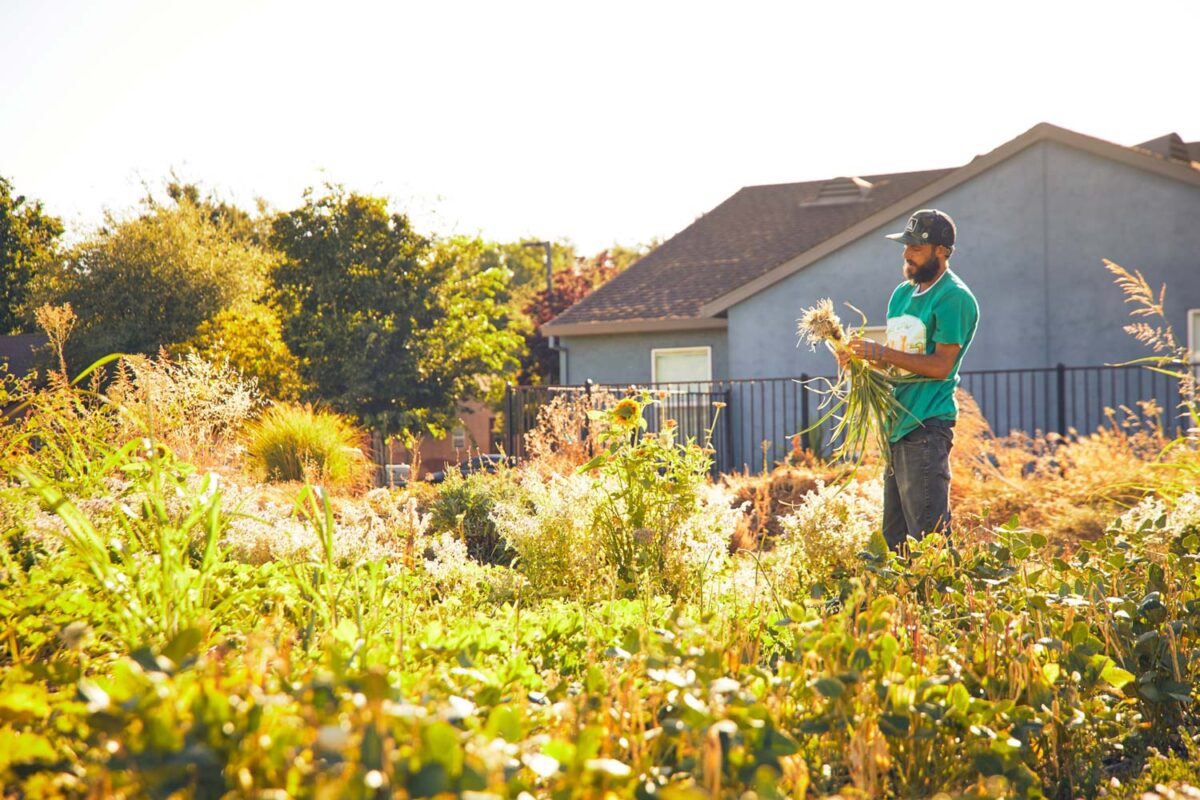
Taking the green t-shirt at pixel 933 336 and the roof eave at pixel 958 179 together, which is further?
the roof eave at pixel 958 179

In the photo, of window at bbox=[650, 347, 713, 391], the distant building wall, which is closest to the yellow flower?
window at bbox=[650, 347, 713, 391]

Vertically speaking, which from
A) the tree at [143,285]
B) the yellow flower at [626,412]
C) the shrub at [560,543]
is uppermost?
the tree at [143,285]

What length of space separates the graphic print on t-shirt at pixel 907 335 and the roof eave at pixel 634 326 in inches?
463

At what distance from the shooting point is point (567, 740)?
2125 mm

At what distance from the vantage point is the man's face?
15.4 ft

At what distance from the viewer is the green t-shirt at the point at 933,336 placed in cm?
459

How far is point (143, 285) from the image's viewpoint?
22828mm

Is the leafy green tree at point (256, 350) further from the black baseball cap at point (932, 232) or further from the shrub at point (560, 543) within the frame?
the black baseball cap at point (932, 232)

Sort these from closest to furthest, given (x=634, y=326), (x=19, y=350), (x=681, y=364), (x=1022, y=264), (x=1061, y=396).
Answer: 1. (x=1061, y=396)
2. (x=1022, y=264)
3. (x=634, y=326)
4. (x=681, y=364)
5. (x=19, y=350)

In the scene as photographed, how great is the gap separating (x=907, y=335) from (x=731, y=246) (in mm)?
15367

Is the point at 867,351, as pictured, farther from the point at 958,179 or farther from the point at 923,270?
the point at 958,179


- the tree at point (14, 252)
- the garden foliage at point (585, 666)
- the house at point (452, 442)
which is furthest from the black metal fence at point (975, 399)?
the tree at point (14, 252)

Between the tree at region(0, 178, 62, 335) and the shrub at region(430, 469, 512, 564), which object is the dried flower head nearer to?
the shrub at region(430, 469, 512, 564)

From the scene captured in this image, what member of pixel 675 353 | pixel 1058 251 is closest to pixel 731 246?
pixel 675 353
